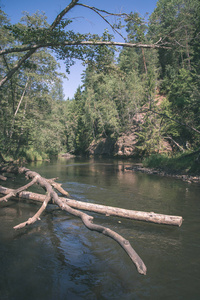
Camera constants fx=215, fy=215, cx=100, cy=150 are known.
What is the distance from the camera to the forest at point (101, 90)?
754 centimetres

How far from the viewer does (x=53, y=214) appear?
7.32m

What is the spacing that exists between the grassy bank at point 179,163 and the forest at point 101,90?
559 mm

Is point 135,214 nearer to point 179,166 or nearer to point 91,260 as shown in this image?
point 91,260

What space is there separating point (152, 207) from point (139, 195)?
7.16 feet

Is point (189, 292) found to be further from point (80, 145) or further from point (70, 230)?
point (80, 145)

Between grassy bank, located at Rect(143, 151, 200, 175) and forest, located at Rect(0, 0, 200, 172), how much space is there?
559 mm

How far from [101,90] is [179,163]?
108 feet

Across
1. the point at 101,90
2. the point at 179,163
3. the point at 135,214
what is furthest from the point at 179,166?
the point at 101,90

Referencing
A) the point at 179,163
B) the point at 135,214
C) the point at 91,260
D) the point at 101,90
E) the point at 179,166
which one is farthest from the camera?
the point at 101,90

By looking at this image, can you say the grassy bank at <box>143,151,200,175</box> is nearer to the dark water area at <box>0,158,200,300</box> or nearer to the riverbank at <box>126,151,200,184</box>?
the riverbank at <box>126,151,200,184</box>

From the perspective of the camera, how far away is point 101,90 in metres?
48.0

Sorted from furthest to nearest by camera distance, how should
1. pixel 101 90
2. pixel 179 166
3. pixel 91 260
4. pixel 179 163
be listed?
pixel 101 90 < pixel 179 163 < pixel 179 166 < pixel 91 260

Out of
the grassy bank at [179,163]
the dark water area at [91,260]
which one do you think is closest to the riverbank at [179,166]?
the grassy bank at [179,163]

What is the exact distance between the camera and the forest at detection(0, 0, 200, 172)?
7539mm
